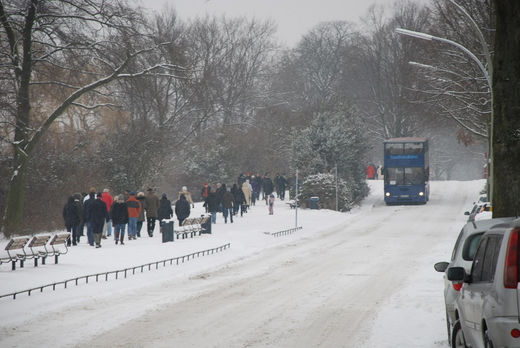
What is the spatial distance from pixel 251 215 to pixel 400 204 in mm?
14761

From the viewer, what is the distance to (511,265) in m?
6.30

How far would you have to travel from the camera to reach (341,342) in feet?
34.0

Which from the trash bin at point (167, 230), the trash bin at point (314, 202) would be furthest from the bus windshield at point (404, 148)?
the trash bin at point (167, 230)

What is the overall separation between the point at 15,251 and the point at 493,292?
45.4ft

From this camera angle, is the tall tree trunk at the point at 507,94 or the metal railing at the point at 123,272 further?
the metal railing at the point at 123,272

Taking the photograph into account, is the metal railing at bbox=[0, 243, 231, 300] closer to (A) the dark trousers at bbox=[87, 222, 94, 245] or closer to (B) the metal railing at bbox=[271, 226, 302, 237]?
(A) the dark trousers at bbox=[87, 222, 94, 245]

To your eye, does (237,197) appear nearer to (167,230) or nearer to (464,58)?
(464,58)

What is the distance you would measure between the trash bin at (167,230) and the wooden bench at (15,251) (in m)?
7.45

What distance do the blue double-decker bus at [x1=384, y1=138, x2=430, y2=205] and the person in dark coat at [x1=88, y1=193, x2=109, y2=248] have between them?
28.1m

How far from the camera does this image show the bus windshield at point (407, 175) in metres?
49.6

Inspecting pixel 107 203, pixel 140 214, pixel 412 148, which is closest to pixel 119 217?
pixel 107 203

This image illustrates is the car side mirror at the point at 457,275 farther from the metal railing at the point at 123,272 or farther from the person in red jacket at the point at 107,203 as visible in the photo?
the person in red jacket at the point at 107,203

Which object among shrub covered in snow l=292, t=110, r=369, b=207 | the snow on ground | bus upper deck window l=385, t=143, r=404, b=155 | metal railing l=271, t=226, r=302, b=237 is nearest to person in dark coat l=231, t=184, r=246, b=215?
the snow on ground

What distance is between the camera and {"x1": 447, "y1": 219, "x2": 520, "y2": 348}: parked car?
20.5 feet
